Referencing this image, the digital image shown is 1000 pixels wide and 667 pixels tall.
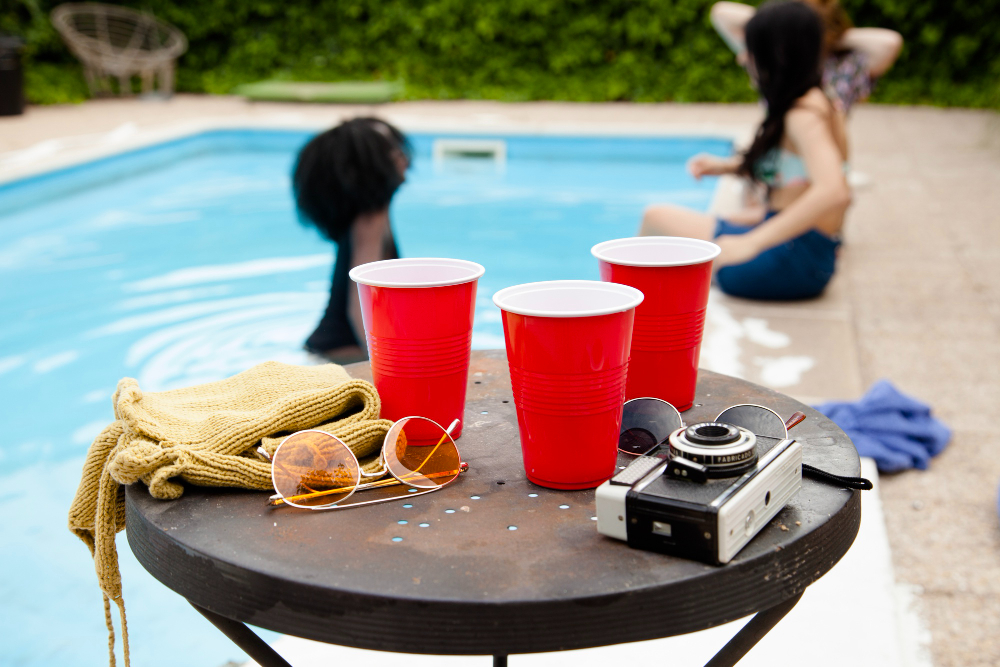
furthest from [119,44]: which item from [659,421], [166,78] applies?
[659,421]

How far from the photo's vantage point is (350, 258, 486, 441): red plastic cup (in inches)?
38.2

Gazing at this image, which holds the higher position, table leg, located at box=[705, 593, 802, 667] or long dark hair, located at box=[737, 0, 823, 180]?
long dark hair, located at box=[737, 0, 823, 180]

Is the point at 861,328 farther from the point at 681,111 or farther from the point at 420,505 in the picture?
the point at 681,111

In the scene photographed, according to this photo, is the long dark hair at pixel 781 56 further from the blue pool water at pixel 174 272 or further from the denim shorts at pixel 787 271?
the blue pool water at pixel 174 272

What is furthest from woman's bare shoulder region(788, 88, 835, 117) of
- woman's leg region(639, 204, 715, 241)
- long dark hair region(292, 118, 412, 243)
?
long dark hair region(292, 118, 412, 243)

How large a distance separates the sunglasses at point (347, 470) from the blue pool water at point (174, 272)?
55.0 inches

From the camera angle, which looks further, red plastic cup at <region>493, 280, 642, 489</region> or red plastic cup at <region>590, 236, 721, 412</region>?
red plastic cup at <region>590, 236, 721, 412</region>

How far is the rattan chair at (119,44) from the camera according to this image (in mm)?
10516

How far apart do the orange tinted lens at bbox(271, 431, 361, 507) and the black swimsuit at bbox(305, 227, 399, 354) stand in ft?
5.87

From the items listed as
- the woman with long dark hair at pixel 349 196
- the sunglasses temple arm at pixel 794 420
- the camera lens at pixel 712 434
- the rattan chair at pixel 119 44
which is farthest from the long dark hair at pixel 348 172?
the rattan chair at pixel 119 44

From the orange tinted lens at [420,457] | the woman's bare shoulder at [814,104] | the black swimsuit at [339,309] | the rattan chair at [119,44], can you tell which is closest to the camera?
the orange tinted lens at [420,457]

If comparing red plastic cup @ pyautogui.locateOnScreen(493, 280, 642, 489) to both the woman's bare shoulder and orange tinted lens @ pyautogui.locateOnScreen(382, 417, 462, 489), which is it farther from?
the woman's bare shoulder

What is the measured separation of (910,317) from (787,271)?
0.62m

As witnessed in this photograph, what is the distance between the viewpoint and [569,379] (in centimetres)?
87
